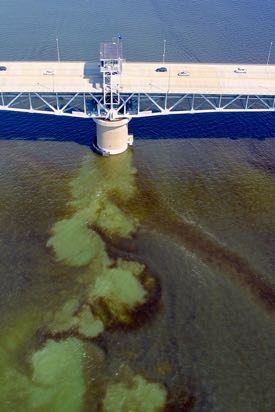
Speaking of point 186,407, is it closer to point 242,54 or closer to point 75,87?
point 75,87

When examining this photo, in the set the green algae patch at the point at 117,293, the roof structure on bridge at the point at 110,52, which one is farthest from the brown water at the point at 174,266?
the roof structure on bridge at the point at 110,52

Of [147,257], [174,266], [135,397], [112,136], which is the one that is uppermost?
[112,136]

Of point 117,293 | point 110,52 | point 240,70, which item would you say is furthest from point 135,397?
point 240,70

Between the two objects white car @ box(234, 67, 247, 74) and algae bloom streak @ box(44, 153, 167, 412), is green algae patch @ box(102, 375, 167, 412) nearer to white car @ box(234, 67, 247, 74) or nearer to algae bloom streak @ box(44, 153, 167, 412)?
algae bloom streak @ box(44, 153, 167, 412)

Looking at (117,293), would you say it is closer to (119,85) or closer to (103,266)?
(103,266)

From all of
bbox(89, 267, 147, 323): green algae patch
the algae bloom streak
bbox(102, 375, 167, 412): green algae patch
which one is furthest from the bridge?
bbox(102, 375, 167, 412): green algae patch

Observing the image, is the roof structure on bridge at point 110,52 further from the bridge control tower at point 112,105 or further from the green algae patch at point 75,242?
the green algae patch at point 75,242
